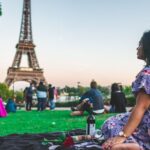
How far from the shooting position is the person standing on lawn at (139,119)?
3883 mm

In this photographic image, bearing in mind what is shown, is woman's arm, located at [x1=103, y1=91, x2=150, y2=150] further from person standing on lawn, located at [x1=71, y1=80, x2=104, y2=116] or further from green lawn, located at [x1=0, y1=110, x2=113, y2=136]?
person standing on lawn, located at [x1=71, y1=80, x2=104, y2=116]

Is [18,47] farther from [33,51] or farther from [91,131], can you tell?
[91,131]

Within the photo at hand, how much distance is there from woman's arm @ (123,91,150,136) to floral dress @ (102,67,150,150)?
65mm

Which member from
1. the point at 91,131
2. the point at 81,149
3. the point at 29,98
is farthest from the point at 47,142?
the point at 29,98

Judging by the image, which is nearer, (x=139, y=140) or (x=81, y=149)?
(x=139, y=140)

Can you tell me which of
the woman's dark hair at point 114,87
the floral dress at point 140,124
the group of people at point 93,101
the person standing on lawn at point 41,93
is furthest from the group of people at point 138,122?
the person standing on lawn at point 41,93

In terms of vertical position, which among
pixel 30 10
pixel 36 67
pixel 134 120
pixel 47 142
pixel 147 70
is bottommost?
pixel 47 142

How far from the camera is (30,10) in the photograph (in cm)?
7600

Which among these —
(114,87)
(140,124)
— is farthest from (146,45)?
(114,87)

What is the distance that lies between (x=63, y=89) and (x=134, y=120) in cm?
10980

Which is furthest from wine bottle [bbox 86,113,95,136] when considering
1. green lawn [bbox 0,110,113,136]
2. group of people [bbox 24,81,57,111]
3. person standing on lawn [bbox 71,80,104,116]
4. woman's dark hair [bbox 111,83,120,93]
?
group of people [bbox 24,81,57,111]

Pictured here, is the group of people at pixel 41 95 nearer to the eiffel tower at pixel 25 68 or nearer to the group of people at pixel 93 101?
the group of people at pixel 93 101

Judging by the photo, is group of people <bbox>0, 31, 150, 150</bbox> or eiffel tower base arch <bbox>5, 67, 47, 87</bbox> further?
eiffel tower base arch <bbox>5, 67, 47, 87</bbox>

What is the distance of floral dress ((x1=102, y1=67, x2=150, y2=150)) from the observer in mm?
3990
